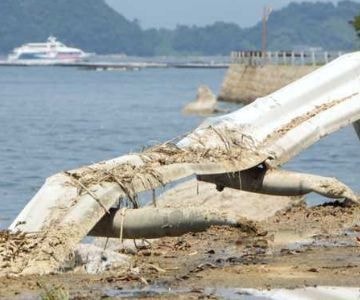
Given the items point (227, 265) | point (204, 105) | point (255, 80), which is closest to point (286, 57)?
point (255, 80)

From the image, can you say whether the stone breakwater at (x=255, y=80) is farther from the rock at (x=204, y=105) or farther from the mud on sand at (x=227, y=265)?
the mud on sand at (x=227, y=265)

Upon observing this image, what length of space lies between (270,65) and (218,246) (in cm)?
7229

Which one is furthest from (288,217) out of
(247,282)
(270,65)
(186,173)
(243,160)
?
(270,65)

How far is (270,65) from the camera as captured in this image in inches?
3410

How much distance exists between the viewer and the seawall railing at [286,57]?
83.4 metres

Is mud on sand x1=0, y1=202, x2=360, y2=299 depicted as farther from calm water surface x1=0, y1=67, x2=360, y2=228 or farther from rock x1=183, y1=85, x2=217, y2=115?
rock x1=183, y1=85, x2=217, y2=115

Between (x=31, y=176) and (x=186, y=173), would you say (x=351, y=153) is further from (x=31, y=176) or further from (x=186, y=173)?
(x=186, y=173)

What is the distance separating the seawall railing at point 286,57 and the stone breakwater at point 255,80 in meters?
0.60

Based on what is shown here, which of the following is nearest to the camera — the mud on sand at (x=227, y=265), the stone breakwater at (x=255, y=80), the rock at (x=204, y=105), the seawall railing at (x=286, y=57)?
the mud on sand at (x=227, y=265)

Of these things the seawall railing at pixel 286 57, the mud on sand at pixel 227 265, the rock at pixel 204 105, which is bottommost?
the rock at pixel 204 105

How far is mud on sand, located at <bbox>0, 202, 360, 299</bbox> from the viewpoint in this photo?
464 inches

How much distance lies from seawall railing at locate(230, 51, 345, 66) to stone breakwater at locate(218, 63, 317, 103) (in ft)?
1.96

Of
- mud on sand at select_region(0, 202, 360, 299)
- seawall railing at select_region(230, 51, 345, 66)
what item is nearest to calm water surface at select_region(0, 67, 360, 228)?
seawall railing at select_region(230, 51, 345, 66)

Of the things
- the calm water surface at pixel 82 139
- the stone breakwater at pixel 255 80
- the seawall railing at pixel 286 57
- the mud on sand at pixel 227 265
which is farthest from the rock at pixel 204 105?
the mud on sand at pixel 227 265
